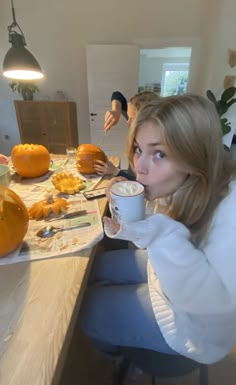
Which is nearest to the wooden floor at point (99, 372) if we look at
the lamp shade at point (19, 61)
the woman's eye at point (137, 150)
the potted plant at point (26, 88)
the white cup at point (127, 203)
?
the white cup at point (127, 203)

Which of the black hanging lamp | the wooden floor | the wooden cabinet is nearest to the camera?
the wooden floor

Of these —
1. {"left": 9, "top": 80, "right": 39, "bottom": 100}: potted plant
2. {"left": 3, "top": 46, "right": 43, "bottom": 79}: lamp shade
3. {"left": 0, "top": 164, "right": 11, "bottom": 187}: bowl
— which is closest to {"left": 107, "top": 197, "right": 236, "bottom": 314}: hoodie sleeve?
{"left": 0, "top": 164, "right": 11, "bottom": 187}: bowl

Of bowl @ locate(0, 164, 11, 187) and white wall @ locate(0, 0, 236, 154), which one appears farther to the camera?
white wall @ locate(0, 0, 236, 154)

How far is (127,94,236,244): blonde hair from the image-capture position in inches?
19.8

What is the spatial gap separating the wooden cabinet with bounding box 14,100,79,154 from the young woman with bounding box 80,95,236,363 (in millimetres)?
2818

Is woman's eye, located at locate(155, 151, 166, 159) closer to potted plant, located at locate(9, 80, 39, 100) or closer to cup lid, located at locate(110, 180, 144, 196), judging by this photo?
cup lid, located at locate(110, 180, 144, 196)

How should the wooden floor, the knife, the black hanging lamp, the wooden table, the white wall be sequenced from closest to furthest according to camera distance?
the wooden table, the knife, the wooden floor, the black hanging lamp, the white wall

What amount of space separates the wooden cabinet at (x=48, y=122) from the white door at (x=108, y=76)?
33cm

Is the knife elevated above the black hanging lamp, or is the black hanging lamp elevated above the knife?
the black hanging lamp

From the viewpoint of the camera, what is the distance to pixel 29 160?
96 cm

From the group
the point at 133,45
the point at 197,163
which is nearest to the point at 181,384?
the point at 197,163

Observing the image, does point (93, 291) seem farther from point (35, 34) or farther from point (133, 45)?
point (35, 34)

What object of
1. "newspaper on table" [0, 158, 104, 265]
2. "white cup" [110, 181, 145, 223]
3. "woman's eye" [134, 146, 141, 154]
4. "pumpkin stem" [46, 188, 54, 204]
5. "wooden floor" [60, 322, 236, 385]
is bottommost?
"wooden floor" [60, 322, 236, 385]

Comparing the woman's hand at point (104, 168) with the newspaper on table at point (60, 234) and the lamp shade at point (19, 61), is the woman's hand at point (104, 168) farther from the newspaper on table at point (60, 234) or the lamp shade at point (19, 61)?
the lamp shade at point (19, 61)
